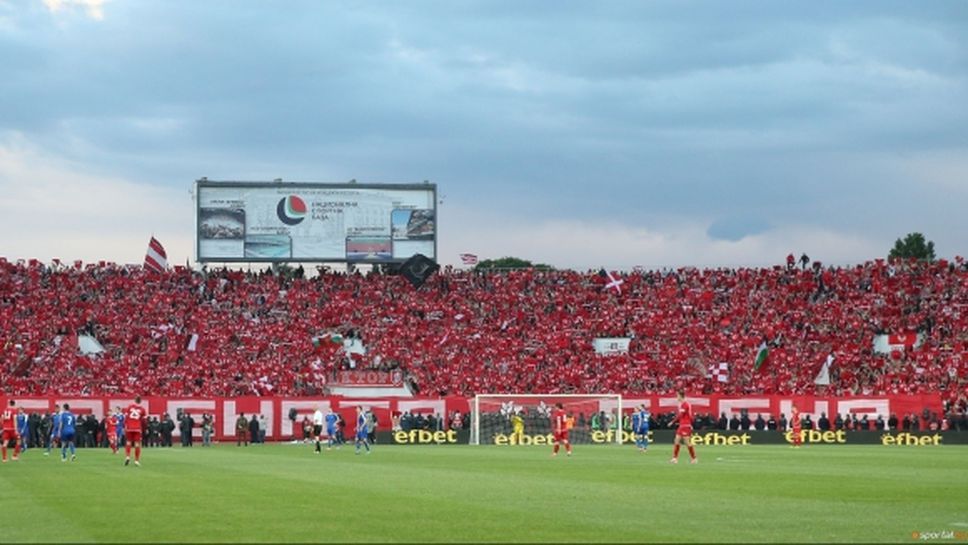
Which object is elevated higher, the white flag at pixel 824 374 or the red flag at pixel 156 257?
the red flag at pixel 156 257

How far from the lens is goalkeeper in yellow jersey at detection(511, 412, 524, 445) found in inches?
2680

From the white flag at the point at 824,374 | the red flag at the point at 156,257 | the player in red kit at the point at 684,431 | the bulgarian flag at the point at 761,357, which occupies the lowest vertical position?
the player in red kit at the point at 684,431

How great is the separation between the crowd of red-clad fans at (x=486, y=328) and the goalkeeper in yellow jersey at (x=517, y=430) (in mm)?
5999

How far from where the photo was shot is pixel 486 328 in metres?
80.4

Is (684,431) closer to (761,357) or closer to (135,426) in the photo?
(135,426)

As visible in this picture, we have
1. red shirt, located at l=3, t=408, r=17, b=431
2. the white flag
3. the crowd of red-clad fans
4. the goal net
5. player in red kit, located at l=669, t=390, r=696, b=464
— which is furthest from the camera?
the white flag

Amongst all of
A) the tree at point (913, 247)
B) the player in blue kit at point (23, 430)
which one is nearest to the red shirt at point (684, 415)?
the player in blue kit at point (23, 430)

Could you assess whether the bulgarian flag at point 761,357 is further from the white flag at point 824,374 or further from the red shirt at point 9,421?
the red shirt at point 9,421

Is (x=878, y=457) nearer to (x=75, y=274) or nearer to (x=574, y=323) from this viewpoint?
(x=574, y=323)

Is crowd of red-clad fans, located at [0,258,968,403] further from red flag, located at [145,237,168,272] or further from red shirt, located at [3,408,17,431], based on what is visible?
red shirt, located at [3,408,17,431]

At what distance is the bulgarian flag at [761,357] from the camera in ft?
247

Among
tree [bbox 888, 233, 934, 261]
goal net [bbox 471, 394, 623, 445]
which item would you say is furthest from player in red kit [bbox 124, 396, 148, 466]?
tree [bbox 888, 233, 934, 261]

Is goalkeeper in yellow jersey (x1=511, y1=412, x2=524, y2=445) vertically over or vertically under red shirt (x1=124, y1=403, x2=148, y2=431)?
under

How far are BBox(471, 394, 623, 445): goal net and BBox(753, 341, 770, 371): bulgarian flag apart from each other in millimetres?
10199
